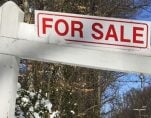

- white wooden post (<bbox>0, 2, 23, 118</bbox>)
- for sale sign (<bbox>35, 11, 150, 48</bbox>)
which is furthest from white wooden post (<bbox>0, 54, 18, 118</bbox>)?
for sale sign (<bbox>35, 11, 150, 48</bbox>)

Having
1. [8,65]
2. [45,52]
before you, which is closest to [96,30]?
[45,52]

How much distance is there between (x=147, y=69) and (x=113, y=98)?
13.0m

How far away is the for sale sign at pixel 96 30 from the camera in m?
3.73

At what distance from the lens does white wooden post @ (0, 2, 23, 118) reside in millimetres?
3654

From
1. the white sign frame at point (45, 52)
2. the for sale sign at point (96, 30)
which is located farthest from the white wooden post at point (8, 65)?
the for sale sign at point (96, 30)

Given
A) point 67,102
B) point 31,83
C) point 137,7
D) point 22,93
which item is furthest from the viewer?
point 137,7

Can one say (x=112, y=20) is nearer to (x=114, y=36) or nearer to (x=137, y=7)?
(x=114, y=36)

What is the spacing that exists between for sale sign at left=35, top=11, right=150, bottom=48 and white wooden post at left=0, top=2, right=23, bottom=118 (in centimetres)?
19

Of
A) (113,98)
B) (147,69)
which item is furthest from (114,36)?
(113,98)

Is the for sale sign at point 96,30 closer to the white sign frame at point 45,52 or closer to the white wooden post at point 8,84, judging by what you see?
the white sign frame at point 45,52

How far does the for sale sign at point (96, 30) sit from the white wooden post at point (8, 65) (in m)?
0.19

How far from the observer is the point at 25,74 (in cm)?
1036

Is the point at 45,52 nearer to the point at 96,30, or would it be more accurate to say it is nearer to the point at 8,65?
the point at 8,65

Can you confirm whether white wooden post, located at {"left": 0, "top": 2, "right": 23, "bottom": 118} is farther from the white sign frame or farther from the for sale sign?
the for sale sign
